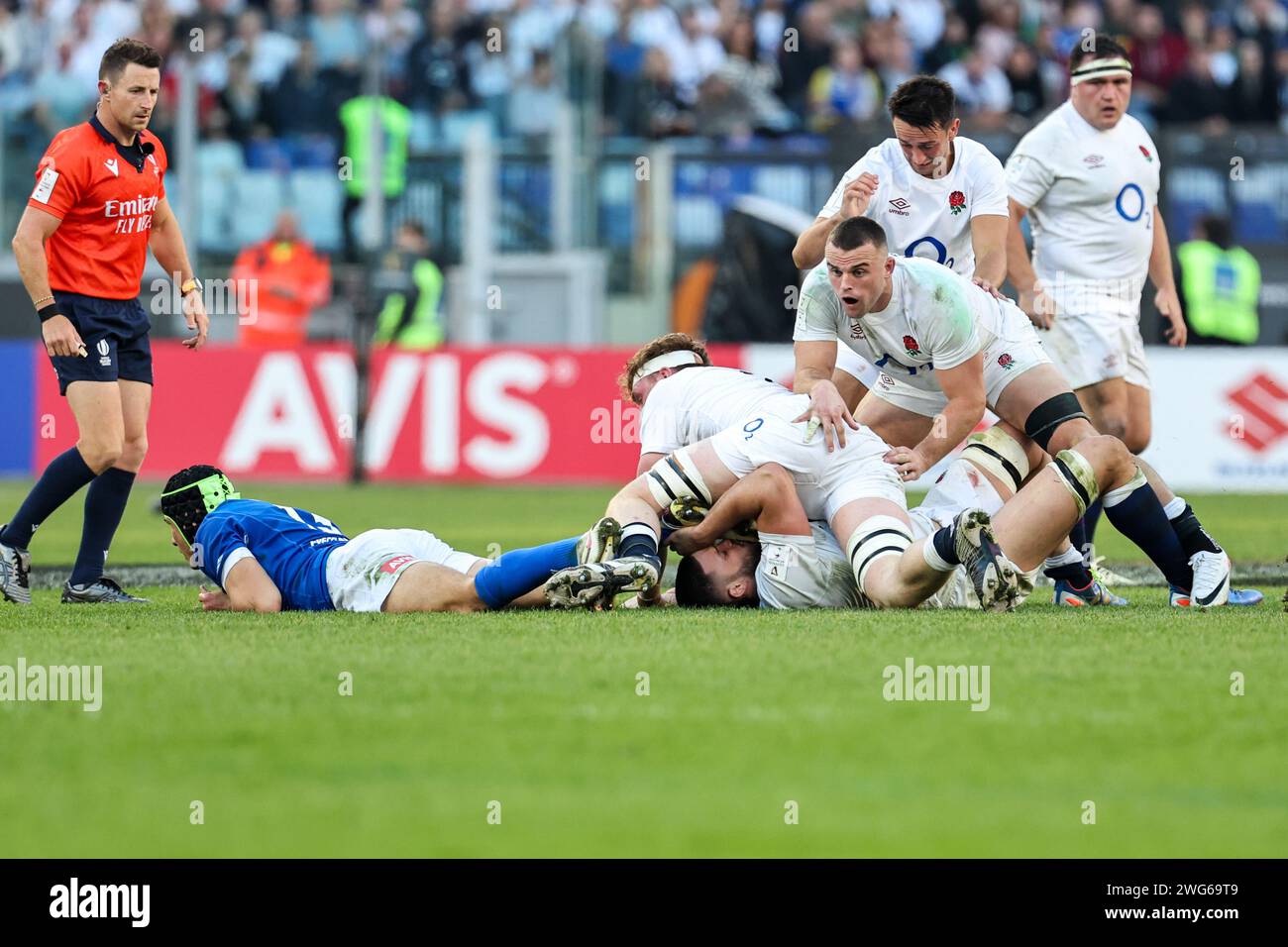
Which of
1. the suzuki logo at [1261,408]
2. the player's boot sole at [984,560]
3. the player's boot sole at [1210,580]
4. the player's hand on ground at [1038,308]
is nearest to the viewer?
the player's boot sole at [984,560]

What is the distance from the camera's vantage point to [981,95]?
66.6ft

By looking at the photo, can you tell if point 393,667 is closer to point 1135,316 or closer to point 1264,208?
point 1135,316

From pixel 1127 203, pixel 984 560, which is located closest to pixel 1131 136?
pixel 1127 203

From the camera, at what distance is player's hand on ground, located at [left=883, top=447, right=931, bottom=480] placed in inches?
290

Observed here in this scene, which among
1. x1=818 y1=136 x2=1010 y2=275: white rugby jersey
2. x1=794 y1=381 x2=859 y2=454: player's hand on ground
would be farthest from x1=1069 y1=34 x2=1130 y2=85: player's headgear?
x1=794 y1=381 x2=859 y2=454: player's hand on ground

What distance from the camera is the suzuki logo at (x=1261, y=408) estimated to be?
1641cm

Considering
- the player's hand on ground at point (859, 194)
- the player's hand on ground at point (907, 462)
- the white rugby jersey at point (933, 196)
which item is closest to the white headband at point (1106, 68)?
the white rugby jersey at point (933, 196)

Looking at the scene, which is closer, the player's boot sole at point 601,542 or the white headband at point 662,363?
the player's boot sole at point 601,542

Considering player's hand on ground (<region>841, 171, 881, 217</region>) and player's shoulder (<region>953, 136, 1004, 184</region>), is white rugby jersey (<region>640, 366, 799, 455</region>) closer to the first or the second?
player's hand on ground (<region>841, 171, 881, 217</region>)

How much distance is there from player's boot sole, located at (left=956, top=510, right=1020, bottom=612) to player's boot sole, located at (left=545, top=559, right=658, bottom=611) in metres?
1.10

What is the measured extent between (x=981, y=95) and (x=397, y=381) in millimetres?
6978

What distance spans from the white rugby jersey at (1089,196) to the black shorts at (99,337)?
156 inches

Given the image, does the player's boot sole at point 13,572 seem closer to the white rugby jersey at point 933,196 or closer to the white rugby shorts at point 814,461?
the white rugby shorts at point 814,461
